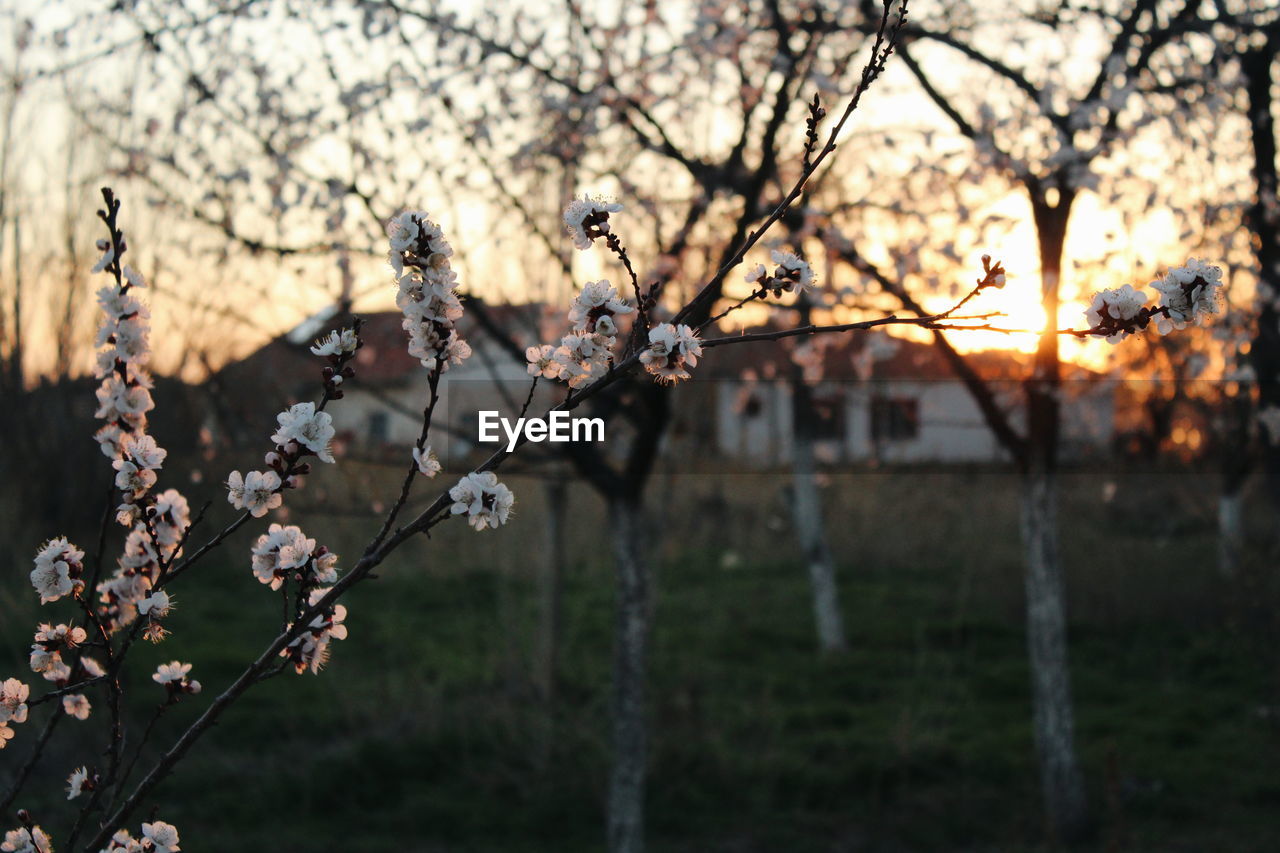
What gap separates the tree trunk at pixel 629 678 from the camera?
4.76 meters

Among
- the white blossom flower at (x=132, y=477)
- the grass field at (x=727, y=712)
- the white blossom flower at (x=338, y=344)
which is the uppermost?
the white blossom flower at (x=338, y=344)

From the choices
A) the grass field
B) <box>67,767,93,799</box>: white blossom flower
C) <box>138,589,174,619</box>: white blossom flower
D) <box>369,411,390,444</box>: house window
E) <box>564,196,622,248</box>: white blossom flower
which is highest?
<box>369,411,390,444</box>: house window

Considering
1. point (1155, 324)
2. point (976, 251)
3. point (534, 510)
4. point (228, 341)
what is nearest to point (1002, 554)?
point (534, 510)

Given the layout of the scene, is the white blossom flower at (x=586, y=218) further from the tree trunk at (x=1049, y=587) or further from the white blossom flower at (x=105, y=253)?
the tree trunk at (x=1049, y=587)

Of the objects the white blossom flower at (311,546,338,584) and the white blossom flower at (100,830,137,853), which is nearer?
the white blossom flower at (311,546,338,584)

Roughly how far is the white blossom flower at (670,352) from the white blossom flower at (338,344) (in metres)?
0.39

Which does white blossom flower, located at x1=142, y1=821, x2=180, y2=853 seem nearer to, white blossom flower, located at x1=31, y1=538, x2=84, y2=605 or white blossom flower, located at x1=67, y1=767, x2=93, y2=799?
white blossom flower, located at x1=67, y1=767, x2=93, y2=799

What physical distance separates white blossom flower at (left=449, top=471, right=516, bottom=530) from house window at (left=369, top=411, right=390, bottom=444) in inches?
216

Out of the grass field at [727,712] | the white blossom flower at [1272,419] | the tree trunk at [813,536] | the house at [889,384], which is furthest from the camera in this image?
the tree trunk at [813,536]

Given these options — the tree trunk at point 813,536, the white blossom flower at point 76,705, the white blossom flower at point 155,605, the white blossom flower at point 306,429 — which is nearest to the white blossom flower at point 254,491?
the white blossom flower at point 306,429

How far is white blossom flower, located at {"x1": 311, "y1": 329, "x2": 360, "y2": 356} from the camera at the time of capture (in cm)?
158

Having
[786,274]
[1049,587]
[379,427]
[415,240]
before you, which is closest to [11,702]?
[415,240]

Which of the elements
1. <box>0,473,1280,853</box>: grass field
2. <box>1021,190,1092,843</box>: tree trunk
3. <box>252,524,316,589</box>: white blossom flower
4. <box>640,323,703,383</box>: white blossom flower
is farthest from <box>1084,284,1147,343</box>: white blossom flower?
<box>1021,190,1092,843</box>: tree trunk

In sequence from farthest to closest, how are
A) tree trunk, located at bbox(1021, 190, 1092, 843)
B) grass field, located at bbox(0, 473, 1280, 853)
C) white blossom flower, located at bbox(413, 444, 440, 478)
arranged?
grass field, located at bbox(0, 473, 1280, 853)
tree trunk, located at bbox(1021, 190, 1092, 843)
white blossom flower, located at bbox(413, 444, 440, 478)
